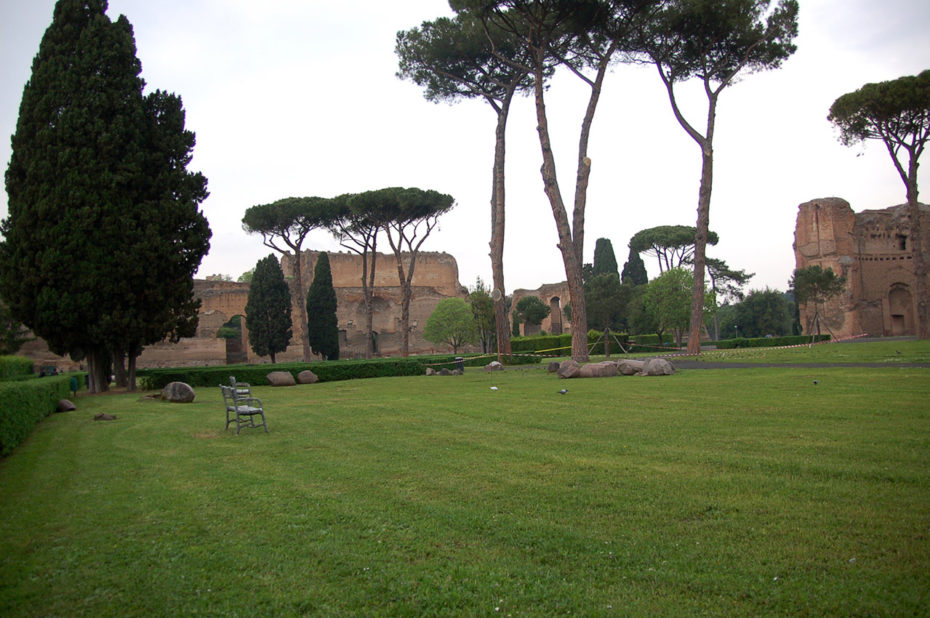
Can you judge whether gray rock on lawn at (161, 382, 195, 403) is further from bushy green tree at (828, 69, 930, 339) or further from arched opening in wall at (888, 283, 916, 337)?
arched opening in wall at (888, 283, 916, 337)

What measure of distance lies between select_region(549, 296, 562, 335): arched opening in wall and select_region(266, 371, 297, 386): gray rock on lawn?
3331 centimetres

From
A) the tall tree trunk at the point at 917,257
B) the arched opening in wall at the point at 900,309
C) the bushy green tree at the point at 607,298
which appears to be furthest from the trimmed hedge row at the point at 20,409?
the arched opening in wall at the point at 900,309

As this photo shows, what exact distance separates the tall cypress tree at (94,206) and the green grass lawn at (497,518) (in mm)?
8363

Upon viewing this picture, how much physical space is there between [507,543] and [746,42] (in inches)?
788

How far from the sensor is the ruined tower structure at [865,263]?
35.8 metres

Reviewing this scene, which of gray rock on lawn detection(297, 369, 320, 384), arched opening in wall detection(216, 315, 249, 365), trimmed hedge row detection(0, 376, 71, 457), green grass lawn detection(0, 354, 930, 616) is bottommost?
green grass lawn detection(0, 354, 930, 616)

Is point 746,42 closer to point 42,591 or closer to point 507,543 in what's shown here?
point 507,543

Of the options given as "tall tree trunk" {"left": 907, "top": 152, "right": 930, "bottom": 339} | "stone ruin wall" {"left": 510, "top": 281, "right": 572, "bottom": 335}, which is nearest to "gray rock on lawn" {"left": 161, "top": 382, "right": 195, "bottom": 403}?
"tall tree trunk" {"left": 907, "top": 152, "right": 930, "bottom": 339}

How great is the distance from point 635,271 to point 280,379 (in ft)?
116

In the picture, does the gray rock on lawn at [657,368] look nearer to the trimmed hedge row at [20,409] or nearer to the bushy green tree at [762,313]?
the trimmed hedge row at [20,409]

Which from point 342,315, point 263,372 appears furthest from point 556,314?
point 263,372

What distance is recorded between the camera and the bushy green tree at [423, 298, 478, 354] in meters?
32.4

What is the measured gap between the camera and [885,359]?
13.4 m

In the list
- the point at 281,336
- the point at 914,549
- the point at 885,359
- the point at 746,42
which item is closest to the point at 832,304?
the point at 746,42
